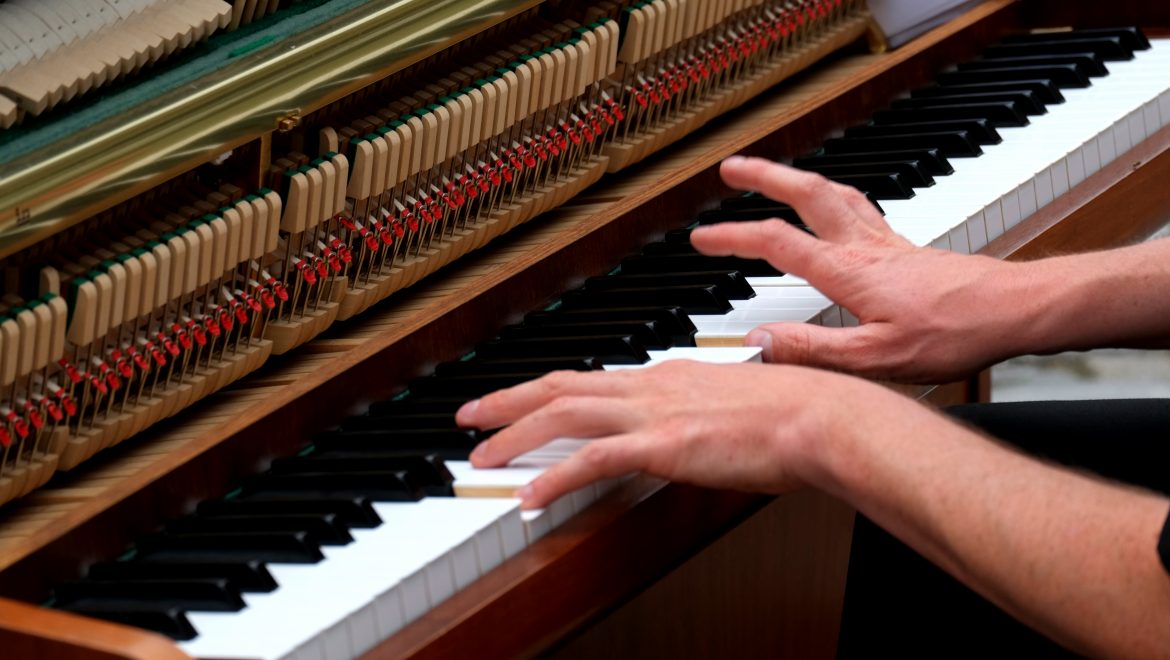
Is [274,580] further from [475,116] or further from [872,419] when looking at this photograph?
[475,116]

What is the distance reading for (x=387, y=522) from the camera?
1569 mm

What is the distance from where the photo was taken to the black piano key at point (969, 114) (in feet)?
8.75

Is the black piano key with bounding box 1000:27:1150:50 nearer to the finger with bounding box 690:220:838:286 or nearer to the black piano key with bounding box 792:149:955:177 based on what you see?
the black piano key with bounding box 792:149:955:177

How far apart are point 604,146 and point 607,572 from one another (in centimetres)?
90

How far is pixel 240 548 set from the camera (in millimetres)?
1533

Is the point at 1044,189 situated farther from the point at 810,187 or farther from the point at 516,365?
→ the point at 516,365

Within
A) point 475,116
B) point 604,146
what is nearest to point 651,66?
point 604,146

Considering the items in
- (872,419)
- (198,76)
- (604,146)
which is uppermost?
(198,76)

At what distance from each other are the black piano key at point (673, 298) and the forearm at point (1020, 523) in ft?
1.80

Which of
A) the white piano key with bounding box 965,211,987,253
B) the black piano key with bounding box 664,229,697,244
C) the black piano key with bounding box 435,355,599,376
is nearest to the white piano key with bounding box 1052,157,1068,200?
the white piano key with bounding box 965,211,987,253

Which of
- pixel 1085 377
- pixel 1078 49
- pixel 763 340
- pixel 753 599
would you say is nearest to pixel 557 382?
pixel 763 340

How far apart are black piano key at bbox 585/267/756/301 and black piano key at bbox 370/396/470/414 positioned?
0.36 metres

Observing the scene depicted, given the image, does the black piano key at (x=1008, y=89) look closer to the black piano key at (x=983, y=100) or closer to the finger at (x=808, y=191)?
the black piano key at (x=983, y=100)

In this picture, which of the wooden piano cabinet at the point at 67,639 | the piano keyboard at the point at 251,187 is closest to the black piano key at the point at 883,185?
the piano keyboard at the point at 251,187
